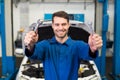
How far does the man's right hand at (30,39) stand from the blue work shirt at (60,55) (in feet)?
0.33

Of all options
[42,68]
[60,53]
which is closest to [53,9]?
[42,68]

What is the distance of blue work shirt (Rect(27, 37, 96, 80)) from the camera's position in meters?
2.93

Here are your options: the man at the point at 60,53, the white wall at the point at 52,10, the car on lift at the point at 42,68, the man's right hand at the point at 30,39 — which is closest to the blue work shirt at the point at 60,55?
the man at the point at 60,53

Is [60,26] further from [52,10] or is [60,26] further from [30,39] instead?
[52,10]

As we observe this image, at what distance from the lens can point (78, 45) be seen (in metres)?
2.96

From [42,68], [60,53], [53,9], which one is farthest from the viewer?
[53,9]

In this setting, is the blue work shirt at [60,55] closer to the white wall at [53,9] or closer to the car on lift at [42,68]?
the car on lift at [42,68]

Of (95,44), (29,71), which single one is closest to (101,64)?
(29,71)

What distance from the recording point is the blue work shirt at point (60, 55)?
293cm

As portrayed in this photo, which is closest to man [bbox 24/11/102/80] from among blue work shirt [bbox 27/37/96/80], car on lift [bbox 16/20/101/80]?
blue work shirt [bbox 27/37/96/80]

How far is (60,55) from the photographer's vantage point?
2.93 meters

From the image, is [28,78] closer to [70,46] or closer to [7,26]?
[70,46]

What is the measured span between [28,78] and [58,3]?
13.4ft

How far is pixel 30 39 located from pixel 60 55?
0.38 m
